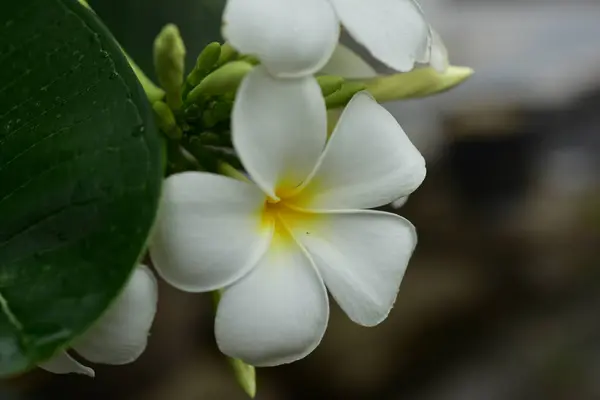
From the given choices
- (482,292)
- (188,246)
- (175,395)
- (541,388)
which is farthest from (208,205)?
(541,388)

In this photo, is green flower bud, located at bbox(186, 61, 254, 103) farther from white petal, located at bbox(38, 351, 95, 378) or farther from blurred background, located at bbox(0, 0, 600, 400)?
blurred background, located at bbox(0, 0, 600, 400)

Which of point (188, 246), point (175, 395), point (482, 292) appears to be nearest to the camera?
point (188, 246)

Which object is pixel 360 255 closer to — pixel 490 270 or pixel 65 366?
pixel 65 366

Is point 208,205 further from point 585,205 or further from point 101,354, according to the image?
point 585,205

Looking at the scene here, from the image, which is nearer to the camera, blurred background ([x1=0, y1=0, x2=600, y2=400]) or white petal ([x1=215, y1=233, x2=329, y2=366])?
white petal ([x1=215, y1=233, x2=329, y2=366])

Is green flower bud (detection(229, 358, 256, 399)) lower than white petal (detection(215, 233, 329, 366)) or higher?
lower

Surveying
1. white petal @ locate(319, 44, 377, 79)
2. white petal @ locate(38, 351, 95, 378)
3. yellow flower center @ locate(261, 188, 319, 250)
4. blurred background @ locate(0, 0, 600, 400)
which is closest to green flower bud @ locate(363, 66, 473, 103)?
white petal @ locate(319, 44, 377, 79)
